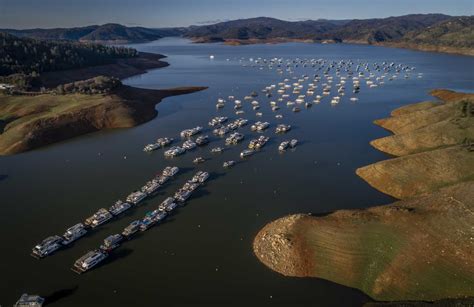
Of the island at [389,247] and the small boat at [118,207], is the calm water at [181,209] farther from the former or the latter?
the island at [389,247]

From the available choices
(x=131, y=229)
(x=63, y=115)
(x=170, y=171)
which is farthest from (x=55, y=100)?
(x=131, y=229)

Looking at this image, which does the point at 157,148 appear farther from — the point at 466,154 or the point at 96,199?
the point at 466,154

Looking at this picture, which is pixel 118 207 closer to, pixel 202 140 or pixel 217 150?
pixel 217 150

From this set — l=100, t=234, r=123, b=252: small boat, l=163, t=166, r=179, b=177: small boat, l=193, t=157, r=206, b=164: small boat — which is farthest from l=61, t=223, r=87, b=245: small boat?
l=193, t=157, r=206, b=164: small boat

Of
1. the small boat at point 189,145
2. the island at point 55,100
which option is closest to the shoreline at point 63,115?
A: the island at point 55,100

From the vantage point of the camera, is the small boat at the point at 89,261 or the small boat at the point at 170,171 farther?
the small boat at the point at 170,171

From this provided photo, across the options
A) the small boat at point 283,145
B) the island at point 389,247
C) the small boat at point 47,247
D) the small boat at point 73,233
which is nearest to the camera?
the island at point 389,247

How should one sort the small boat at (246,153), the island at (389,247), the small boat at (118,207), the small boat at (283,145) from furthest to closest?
the small boat at (283,145) < the small boat at (246,153) < the small boat at (118,207) < the island at (389,247)
